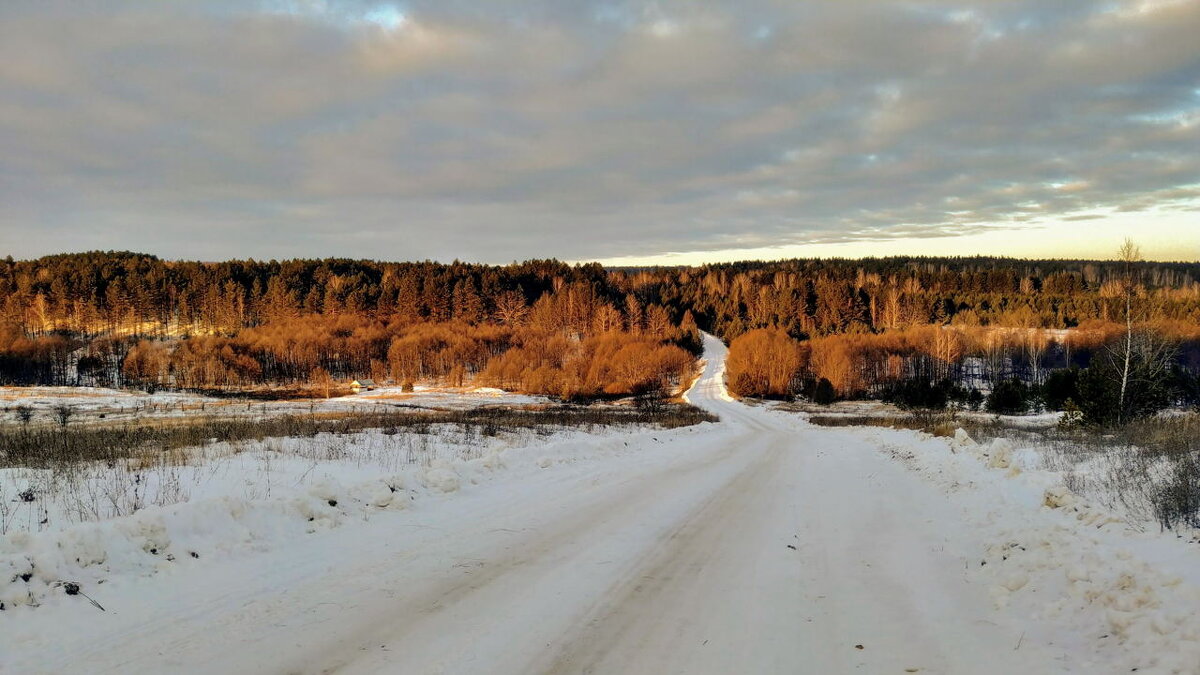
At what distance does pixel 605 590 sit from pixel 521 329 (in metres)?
131

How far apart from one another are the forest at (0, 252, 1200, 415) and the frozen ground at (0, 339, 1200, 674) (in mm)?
62261

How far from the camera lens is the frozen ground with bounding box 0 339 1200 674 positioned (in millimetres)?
4625

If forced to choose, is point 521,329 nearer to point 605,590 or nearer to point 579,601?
point 605,590

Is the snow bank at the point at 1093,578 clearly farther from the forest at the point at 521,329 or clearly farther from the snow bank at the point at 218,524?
the forest at the point at 521,329

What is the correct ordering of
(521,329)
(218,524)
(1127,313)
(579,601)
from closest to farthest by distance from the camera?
(579,601) → (218,524) → (1127,313) → (521,329)

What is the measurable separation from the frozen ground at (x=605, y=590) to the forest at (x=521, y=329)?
62.3 meters


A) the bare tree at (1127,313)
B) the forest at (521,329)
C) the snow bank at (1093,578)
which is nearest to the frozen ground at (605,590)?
the snow bank at (1093,578)

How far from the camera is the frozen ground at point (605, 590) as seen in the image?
462 centimetres

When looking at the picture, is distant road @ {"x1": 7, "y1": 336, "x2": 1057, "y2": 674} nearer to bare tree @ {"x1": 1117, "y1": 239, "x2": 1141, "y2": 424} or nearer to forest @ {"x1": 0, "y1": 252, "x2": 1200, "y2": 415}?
bare tree @ {"x1": 1117, "y1": 239, "x2": 1141, "y2": 424}

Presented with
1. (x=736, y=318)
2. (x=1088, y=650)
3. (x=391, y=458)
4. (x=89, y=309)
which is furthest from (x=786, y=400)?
(x=89, y=309)

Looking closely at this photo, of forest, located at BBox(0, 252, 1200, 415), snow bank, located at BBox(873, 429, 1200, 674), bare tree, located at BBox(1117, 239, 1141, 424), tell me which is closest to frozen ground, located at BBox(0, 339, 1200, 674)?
snow bank, located at BBox(873, 429, 1200, 674)

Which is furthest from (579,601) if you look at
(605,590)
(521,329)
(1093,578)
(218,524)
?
(521,329)

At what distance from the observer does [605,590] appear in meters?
6.08

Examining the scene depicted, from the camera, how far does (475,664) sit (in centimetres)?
448
